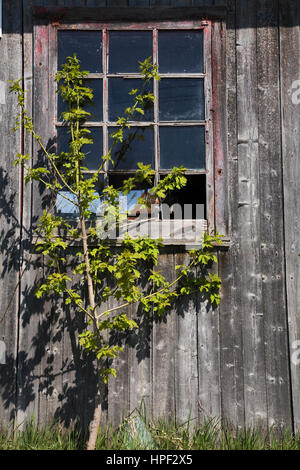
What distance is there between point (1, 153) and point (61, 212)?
0.68 m

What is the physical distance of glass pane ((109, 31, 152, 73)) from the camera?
384cm

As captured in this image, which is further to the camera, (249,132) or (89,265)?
(249,132)

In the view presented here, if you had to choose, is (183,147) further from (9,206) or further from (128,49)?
(9,206)

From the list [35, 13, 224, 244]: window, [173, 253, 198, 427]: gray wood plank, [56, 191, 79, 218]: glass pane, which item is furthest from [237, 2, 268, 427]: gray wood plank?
[56, 191, 79, 218]: glass pane

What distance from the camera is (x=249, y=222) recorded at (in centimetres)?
373

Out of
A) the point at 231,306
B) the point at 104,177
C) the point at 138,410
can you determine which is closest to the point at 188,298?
the point at 231,306

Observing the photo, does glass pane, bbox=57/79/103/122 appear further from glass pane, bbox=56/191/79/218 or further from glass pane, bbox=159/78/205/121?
glass pane, bbox=56/191/79/218

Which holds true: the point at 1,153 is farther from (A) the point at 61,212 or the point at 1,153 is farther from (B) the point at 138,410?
(B) the point at 138,410

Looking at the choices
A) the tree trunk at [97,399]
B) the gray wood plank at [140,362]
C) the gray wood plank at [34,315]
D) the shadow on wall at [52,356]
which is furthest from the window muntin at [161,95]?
the gray wood plank at [140,362]

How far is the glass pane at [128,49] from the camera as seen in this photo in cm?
384

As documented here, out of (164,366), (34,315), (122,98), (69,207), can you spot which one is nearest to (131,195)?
(69,207)

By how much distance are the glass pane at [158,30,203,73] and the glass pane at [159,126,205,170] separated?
0.50m
